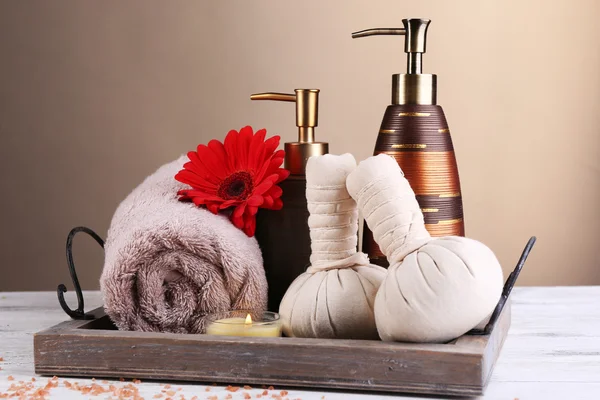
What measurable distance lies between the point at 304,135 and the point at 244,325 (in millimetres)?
208

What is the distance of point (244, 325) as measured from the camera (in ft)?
1.77

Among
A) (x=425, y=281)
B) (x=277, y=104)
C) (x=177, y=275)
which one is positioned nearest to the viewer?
(x=425, y=281)

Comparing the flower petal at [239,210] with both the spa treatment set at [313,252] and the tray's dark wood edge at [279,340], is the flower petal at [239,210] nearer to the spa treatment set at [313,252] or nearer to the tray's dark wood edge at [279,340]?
the spa treatment set at [313,252]

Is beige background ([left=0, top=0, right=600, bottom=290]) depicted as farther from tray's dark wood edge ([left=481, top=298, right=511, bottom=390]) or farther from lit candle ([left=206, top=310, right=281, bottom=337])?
lit candle ([left=206, top=310, right=281, bottom=337])

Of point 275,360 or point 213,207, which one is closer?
point 275,360

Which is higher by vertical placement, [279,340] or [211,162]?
[211,162]

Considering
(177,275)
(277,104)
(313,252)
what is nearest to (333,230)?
(313,252)

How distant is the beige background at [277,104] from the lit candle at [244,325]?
0.68m

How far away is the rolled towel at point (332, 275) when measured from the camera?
0.53 meters

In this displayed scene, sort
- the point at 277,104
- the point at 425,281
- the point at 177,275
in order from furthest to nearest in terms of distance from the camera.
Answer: the point at 277,104 < the point at 177,275 < the point at 425,281

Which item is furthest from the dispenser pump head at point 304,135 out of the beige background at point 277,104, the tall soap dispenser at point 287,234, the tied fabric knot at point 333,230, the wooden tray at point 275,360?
the beige background at point 277,104

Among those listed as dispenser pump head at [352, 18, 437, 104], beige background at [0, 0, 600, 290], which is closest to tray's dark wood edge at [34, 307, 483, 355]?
dispenser pump head at [352, 18, 437, 104]

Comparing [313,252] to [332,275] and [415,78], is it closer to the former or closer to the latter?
[332,275]

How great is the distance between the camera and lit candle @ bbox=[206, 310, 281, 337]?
0.53 metres
